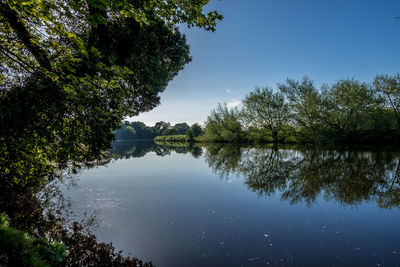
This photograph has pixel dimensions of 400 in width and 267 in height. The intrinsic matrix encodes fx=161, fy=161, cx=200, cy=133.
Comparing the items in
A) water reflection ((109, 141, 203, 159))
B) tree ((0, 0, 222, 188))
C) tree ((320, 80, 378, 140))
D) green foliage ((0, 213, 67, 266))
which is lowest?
water reflection ((109, 141, 203, 159))

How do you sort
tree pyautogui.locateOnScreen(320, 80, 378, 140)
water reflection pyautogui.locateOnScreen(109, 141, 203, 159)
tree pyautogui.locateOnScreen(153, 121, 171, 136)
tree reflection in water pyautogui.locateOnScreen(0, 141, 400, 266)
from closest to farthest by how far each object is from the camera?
tree reflection in water pyautogui.locateOnScreen(0, 141, 400, 266), water reflection pyautogui.locateOnScreen(109, 141, 203, 159), tree pyautogui.locateOnScreen(320, 80, 378, 140), tree pyautogui.locateOnScreen(153, 121, 171, 136)

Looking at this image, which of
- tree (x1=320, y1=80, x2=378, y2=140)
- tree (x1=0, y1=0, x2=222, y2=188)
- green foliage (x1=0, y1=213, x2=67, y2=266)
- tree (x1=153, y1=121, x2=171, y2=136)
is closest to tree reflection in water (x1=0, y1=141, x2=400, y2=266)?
green foliage (x1=0, y1=213, x2=67, y2=266)

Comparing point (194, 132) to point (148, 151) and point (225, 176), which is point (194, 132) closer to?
point (148, 151)

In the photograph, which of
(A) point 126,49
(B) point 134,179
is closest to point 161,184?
(B) point 134,179

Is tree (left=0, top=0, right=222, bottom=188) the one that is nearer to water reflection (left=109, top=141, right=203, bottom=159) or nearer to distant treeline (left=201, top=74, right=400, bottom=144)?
water reflection (left=109, top=141, right=203, bottom=159)

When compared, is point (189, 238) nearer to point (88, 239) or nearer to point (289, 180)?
point (88, 239)

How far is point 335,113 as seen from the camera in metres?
26.8

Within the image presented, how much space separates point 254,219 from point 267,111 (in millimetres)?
34401

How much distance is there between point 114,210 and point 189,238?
309cm

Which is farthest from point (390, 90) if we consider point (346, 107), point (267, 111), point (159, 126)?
point (159, 126)

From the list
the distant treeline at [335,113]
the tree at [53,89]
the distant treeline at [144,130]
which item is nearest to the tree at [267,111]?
the distant treeline at [335,113]

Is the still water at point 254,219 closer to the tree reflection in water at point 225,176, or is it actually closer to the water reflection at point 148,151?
the tree reflection in water at point 225,176

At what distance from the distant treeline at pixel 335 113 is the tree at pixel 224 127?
297 inches

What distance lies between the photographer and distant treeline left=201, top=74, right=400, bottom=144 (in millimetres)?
25641
